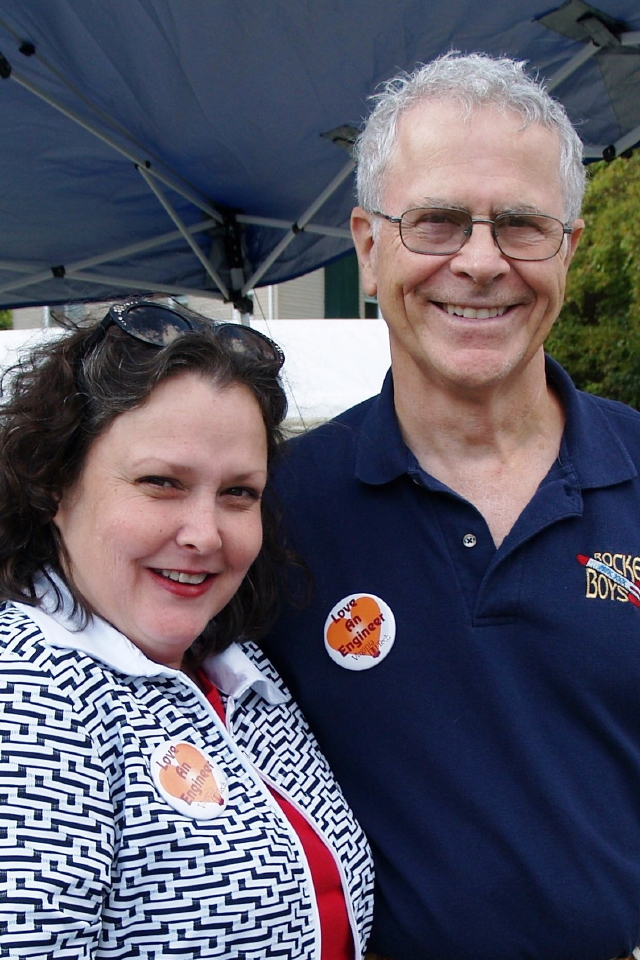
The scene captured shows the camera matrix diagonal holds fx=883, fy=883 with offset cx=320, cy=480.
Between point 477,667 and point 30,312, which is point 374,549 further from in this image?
point 30,312

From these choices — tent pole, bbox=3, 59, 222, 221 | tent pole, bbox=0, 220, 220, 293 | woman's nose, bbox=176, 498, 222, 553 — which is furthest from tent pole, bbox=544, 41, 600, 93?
woman's nose, bbox=176, 498, 222, 553

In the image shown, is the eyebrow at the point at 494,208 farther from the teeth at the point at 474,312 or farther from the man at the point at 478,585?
the teeth at the point at 474,312

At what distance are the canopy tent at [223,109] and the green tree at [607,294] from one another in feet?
23.0

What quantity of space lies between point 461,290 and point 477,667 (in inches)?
31.2

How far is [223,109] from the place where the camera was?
3.89 m

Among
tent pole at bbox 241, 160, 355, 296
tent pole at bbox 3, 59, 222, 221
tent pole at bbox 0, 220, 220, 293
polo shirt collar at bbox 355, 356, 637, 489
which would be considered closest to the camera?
polo shirt collar at bbox 355, 356, 637, 489

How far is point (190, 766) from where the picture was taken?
4.70 feet

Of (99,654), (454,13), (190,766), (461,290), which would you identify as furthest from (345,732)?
(454,13)

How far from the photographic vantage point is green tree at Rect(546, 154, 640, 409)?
11.7m

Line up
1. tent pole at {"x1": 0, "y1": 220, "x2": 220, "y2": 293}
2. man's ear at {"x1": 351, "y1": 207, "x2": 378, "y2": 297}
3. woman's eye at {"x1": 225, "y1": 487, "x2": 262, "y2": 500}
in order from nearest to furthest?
woman's eye at {"x1": 225, "y1": 487, "x2": 262, "y2": 500}, man's ear at {"x1": 351, "y1": 207, "x2": 378, "y2": 297}, tent pole at {"x1": 0, "y1": 220, "x2": 220, "y2": 293}

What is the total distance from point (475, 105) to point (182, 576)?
3.76 feet

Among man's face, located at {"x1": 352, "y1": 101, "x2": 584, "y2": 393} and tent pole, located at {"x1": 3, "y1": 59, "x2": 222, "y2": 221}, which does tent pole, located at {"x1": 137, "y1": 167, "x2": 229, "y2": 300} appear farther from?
man's face, located at {"x1": 352, "y1": 101, "x2": 584, "y2": 393}

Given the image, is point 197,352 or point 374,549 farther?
point 374,549

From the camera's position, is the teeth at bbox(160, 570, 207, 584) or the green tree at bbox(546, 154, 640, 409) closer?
the teeth at bbox(160, 570, 207, 584)
